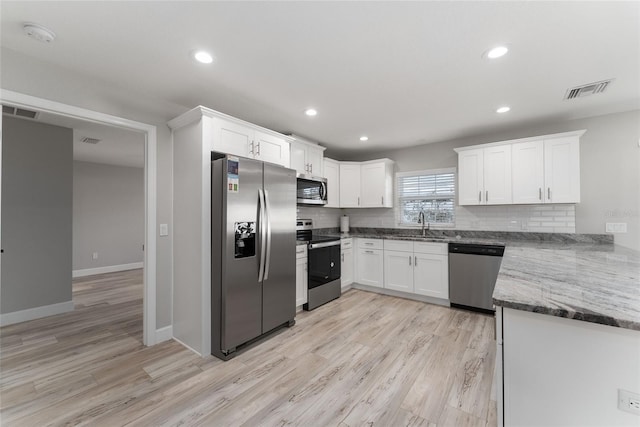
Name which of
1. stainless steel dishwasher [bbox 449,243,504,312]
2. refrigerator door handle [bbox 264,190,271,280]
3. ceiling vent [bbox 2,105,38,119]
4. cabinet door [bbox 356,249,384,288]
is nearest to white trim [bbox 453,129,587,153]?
stainless steel dishwasher [bbox 449,243,504,312]

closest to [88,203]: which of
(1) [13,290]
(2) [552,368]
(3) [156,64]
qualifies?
(1) [13,290]

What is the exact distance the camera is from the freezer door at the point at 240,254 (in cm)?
242

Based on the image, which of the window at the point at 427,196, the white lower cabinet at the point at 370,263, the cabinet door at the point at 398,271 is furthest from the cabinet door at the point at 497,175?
the white lower cabinet at the point at 370,263

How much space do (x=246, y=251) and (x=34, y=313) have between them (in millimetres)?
3155

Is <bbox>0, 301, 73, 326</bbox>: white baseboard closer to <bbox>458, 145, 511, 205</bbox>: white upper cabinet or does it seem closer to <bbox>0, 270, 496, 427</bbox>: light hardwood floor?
<bbox>0, 270, 496, 427</bbox>: light hardwood floor

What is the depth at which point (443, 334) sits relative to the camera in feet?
9.52

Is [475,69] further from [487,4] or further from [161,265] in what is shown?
[161,265]

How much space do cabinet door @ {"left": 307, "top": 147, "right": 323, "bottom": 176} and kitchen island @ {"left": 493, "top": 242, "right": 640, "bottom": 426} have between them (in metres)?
3.15

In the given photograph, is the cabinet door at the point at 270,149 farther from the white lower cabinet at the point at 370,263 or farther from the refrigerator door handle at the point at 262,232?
the white lower cabinet at the point at 370,263

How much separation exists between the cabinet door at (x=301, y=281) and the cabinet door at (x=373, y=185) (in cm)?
180

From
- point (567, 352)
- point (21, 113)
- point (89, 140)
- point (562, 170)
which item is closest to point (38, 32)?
point (21, 113)

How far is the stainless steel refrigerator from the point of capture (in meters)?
A: 2.43

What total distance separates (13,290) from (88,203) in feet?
10.2

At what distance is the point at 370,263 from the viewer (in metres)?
4.42
